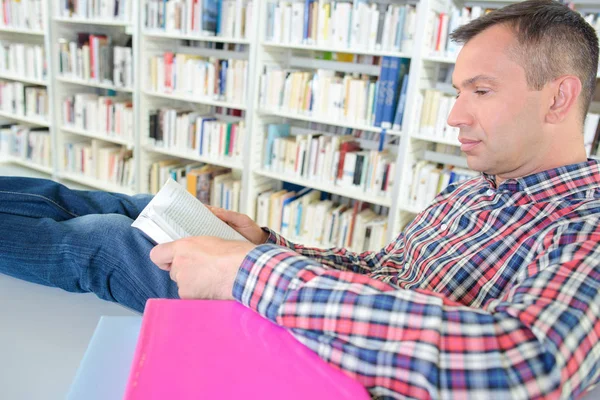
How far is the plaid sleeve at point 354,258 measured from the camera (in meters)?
1.22

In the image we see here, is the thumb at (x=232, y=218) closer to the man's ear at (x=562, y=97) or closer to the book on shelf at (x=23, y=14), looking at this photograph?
the man's ear at (x=562, y=97)

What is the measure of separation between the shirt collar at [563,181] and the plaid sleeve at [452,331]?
24 centimetres

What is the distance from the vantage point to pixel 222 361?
567 millimetres

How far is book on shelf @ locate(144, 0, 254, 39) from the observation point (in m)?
2.70

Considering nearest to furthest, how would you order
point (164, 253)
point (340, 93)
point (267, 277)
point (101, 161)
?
point (267, 277) < point (164, 253) < point (340, 93) < point (101, 161)

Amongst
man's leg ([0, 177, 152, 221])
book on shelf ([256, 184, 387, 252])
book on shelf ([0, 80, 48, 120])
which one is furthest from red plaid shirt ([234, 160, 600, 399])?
book on shelf ([0, 80, 48, 120])

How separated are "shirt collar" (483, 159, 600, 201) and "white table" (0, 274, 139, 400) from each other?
85 centimetres

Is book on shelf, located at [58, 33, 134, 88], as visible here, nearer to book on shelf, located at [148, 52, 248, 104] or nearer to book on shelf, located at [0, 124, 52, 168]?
book on shelf, located at [148, 52, 248, 104]

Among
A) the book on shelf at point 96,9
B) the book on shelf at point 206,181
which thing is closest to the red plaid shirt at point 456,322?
the book on shelf at point 206,181

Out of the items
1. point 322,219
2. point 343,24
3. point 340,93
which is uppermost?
point 343,24

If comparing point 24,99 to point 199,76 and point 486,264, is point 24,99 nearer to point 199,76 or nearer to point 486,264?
point 199,76

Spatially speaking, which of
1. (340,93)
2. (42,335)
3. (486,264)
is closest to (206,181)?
(340,93)

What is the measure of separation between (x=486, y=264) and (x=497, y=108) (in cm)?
32

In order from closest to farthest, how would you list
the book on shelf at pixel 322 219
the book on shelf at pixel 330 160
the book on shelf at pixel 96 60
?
the book on shelf at pixel 330 160, the book on shelf at pixel 322 219, the book on shelf at pixel 96 60
